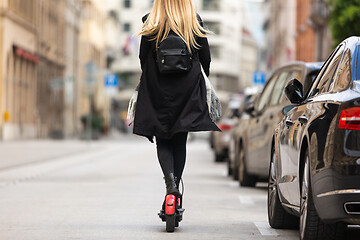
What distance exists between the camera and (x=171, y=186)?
8.55m

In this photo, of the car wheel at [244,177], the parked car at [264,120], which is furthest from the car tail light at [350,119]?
the car wheel at [244,177]

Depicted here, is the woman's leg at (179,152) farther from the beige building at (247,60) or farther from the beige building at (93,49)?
the beige building at (247,60)

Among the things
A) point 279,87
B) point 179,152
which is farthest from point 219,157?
point 179,152

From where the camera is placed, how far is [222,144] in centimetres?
2588

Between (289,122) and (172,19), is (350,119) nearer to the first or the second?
(289,122)

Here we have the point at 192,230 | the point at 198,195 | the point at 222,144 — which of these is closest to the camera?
the point at 192,230

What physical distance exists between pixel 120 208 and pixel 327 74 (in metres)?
3.97

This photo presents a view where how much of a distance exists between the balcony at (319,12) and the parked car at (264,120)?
118 feet

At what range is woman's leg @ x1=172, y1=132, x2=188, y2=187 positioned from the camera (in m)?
8.80

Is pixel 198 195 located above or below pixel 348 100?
below

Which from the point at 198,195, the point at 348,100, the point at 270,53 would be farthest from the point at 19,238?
the point at 270,53

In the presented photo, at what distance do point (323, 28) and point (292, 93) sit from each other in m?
47.4

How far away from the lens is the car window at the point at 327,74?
731 centimetres

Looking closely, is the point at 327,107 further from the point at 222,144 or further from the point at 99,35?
the point at 99,35
